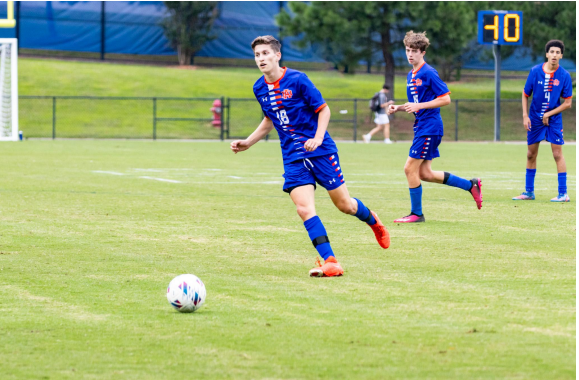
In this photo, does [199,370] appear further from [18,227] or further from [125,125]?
[125,125]

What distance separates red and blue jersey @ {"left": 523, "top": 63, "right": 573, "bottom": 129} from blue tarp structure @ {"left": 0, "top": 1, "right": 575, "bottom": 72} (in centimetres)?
3963

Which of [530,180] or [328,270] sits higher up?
[530,180]

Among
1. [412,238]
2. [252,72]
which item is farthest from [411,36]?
[252,72]

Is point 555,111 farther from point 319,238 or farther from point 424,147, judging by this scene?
point 319,238

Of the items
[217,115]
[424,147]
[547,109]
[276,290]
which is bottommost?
[276,290]

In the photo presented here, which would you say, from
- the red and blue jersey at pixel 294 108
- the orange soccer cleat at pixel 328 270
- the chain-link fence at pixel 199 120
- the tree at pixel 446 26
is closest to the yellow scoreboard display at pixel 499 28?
the chain-link fence at pixel 199 120

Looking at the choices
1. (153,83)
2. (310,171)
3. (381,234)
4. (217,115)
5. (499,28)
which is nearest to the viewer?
(310,171)

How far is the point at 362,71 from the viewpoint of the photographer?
196 feet

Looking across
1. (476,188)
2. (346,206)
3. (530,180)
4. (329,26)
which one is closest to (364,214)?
(346,206)

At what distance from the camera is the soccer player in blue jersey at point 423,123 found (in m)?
9.70

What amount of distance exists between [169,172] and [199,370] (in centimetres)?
1387

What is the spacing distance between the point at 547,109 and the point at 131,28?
151 ft

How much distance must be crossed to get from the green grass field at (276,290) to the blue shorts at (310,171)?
68 centimetres

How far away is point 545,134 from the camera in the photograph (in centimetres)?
1252
